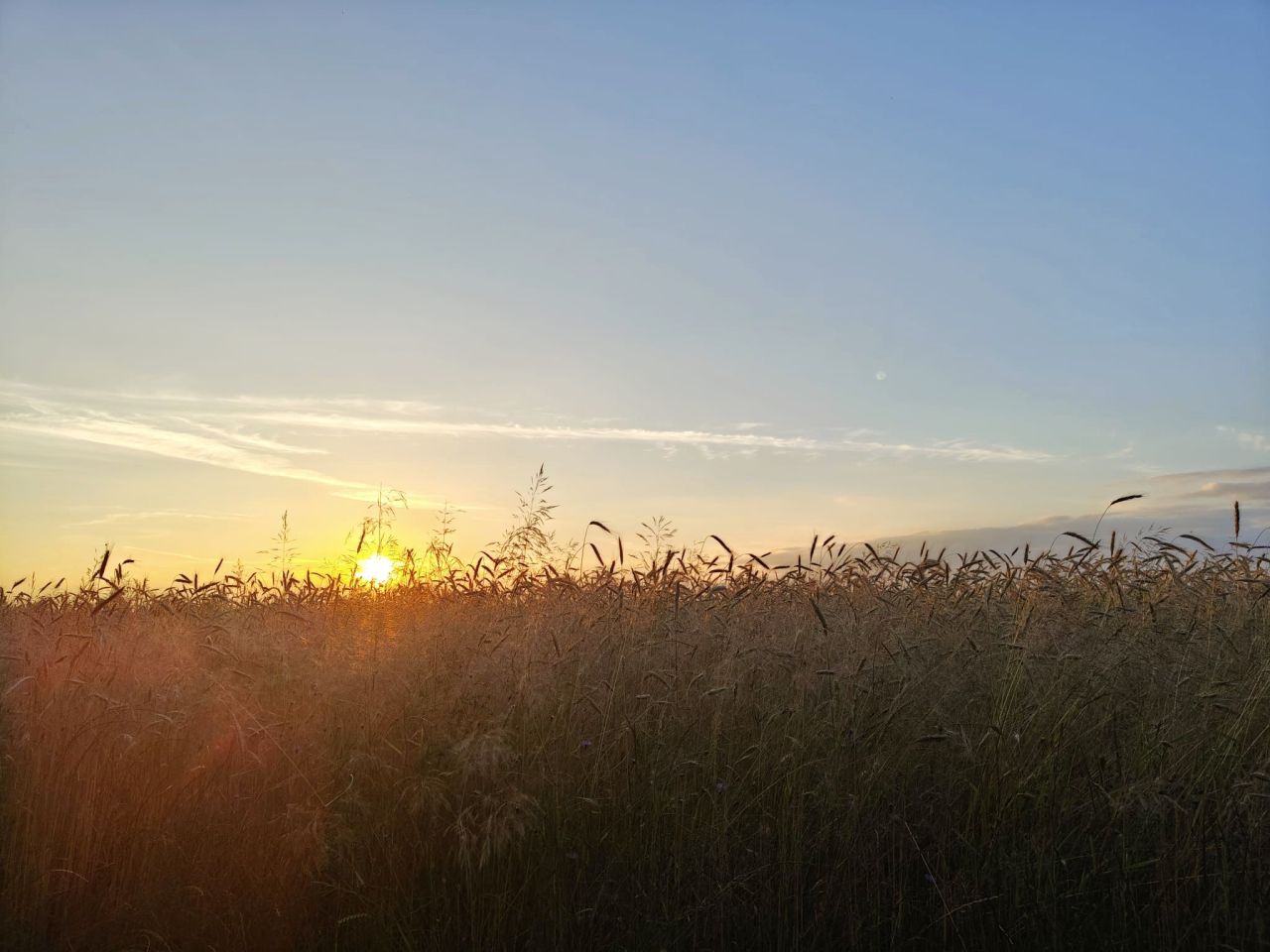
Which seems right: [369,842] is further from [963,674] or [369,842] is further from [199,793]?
[963,674]

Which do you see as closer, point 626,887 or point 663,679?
point 626,887

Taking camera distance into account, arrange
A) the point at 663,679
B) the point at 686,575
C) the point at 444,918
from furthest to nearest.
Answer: the point at 686,575 < the point at 663,679 < the point at 444,918

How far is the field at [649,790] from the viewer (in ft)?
12.5

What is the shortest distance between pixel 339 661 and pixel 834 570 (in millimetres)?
3675

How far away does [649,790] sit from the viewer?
4121 mm

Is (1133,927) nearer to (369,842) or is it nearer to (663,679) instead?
(663,679)

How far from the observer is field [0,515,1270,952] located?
12.5ft

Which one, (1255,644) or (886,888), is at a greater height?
(1255,644)

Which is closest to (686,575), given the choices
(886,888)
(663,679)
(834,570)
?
(834,570)

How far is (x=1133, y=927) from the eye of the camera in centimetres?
382

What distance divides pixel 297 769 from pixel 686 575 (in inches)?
136

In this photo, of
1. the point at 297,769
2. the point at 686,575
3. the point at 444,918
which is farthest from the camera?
the point at 686,575

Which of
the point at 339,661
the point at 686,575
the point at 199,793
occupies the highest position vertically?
the point at 686,575

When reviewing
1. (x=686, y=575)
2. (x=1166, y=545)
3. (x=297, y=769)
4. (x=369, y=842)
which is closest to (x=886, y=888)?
(x=369, y=842)
